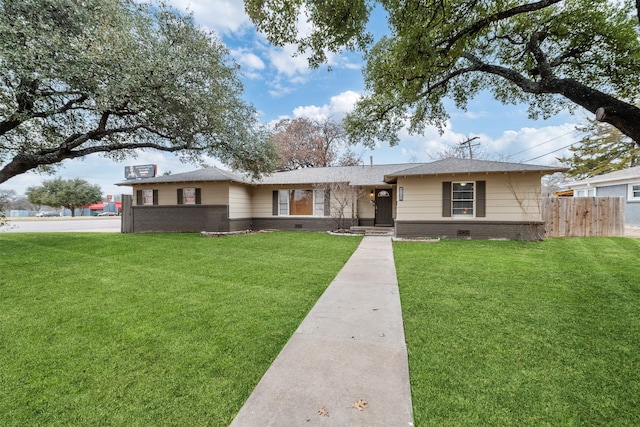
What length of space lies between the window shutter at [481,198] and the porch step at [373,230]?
11.1ft

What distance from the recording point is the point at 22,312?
11.7ft

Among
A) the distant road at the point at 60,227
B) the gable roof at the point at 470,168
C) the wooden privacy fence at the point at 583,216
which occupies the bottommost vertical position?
the distant road at the point at 60,227

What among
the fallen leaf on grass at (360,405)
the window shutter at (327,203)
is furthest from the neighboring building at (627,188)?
the fallen leaf on grass at (360,405)

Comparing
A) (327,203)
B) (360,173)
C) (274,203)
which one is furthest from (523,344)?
(274,203)

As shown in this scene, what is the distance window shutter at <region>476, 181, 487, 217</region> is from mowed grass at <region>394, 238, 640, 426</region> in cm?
467

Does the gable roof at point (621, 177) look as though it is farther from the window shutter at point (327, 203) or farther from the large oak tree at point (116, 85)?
the large oak tree at point (116, 85)

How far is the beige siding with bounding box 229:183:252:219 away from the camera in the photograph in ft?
42.3

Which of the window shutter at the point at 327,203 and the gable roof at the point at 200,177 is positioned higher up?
the gable roof at the point at 200,177

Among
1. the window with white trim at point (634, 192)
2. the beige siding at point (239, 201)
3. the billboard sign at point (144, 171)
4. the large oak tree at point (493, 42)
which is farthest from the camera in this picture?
the billboard sign at point (144, 171)

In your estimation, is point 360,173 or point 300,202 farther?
point 360,173

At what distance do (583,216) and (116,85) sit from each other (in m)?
16.0

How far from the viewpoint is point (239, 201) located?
533 inches

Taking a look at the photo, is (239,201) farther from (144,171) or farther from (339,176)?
(144,171)

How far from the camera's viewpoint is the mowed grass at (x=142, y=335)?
76.0 inches
